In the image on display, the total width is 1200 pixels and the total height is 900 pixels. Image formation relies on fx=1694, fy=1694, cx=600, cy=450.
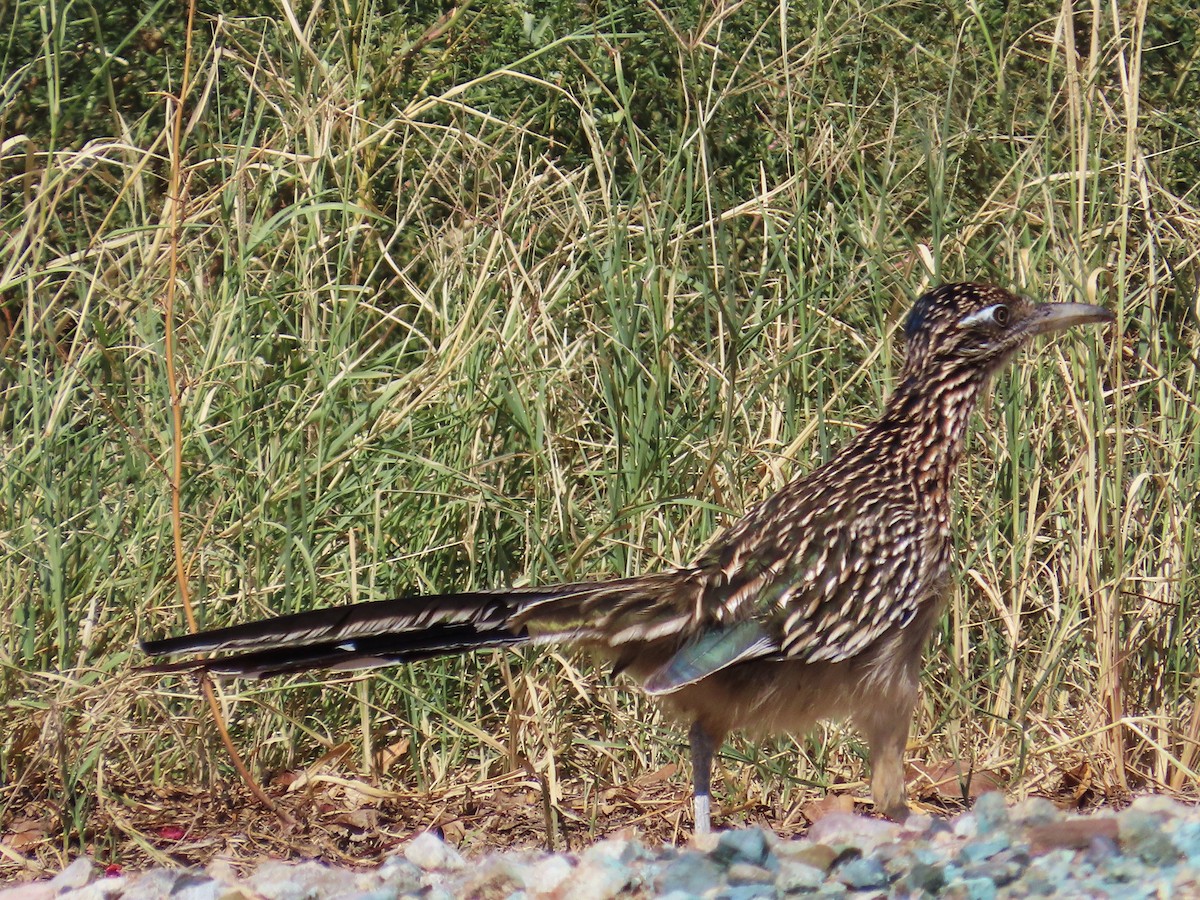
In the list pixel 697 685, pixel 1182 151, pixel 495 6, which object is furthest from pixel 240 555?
pixel 1182 151

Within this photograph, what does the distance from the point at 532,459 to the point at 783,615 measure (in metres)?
1.38

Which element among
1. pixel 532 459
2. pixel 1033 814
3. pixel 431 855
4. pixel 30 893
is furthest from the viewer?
pixel 532 459

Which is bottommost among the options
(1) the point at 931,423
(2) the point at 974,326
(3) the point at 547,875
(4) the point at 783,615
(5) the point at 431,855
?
(5) the point at 431,855

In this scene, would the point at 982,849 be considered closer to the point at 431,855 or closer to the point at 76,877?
the point at 431,855

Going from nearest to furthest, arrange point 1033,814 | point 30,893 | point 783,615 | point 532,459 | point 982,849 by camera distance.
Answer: point 982,849 → point 30,893 → point 1033,814 → point 783,615 → point 532,459

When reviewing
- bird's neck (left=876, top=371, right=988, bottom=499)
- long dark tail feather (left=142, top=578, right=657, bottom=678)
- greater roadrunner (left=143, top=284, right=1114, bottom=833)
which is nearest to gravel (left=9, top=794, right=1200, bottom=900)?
long dark tail feather (left=142, top=578, right=657, bottom=678)

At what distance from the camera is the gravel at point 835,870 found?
9.52ft

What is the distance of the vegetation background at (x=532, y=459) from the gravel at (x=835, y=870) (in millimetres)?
893

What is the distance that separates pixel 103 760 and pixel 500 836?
1.06 metres

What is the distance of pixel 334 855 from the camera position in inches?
173

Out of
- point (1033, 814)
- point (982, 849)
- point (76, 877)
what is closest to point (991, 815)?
point (1033, 814)

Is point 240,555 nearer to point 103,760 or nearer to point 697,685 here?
point 103,760

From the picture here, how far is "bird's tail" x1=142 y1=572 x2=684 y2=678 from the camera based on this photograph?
12.0 ft

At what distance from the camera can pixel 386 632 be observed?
3809 mm
